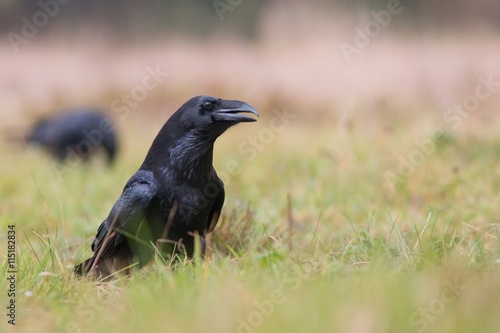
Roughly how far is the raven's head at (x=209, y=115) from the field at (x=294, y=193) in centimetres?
51

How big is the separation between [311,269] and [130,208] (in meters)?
0.98

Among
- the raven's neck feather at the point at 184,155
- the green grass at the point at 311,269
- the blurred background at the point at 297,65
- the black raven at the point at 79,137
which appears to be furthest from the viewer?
the blurred background at the point at 297,65

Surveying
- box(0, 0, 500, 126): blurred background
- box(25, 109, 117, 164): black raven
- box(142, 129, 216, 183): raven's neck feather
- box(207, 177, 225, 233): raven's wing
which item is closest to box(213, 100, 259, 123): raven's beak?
box(142, 129, 216, 183): raven's neck feather

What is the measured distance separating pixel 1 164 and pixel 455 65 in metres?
5.58

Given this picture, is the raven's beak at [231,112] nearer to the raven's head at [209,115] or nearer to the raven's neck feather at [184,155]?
the raven's head at [209,115]

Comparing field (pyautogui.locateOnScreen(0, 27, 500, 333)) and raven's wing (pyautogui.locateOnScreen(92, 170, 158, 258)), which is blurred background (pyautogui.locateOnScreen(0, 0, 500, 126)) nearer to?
field (pyautogui.locateOnScreen(0, 27, 500, 333))

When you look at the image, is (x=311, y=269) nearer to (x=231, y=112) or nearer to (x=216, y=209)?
(x=216, y=209)

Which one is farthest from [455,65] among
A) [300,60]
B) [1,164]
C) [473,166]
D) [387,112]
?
[1,164]

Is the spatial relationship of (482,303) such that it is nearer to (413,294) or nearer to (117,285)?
(413,294)

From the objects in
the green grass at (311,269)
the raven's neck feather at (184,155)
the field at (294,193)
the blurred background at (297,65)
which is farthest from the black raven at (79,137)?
the raven's neck feather at (184,155)

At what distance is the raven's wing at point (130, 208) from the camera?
12.4ft

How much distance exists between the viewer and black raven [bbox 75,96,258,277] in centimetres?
380

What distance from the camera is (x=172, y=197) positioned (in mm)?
3818

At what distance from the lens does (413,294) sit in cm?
257
